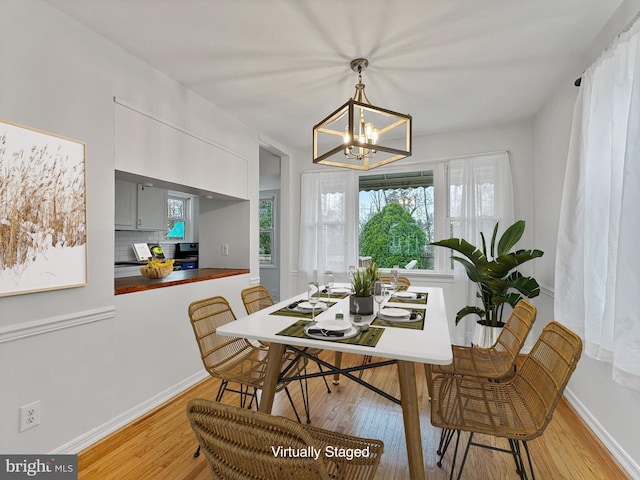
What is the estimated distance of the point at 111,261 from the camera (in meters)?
2.11

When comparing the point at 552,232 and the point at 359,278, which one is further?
the point at 552,232

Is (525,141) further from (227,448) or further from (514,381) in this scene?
(227,448)

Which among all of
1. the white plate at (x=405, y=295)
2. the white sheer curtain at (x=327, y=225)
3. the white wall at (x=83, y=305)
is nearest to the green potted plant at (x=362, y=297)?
the white plate at (x=405, y=295)

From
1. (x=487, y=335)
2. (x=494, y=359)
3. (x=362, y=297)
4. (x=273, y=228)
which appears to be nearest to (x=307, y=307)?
(x=362, y=297)

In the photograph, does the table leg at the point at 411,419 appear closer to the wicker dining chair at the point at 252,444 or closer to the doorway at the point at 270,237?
the wicker dining chair at the point at 252,444

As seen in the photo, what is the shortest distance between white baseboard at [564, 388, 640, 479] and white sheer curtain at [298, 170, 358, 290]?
2532 mm

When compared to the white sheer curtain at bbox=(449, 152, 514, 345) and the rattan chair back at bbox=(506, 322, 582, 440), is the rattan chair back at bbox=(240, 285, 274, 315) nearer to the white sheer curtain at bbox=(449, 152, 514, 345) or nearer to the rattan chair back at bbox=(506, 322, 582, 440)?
the rattan chair back at bbox=(506, 322, 582, 440)

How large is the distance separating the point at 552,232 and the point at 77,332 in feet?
12.2

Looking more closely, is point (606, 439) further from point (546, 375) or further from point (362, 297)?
point (362, 297)

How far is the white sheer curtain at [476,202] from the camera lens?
140 inches

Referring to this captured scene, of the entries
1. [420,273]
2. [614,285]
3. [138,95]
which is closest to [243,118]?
[138,95]

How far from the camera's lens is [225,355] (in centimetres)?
205

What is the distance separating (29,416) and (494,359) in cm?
263

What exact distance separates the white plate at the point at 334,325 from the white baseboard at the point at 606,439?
5.43ft
